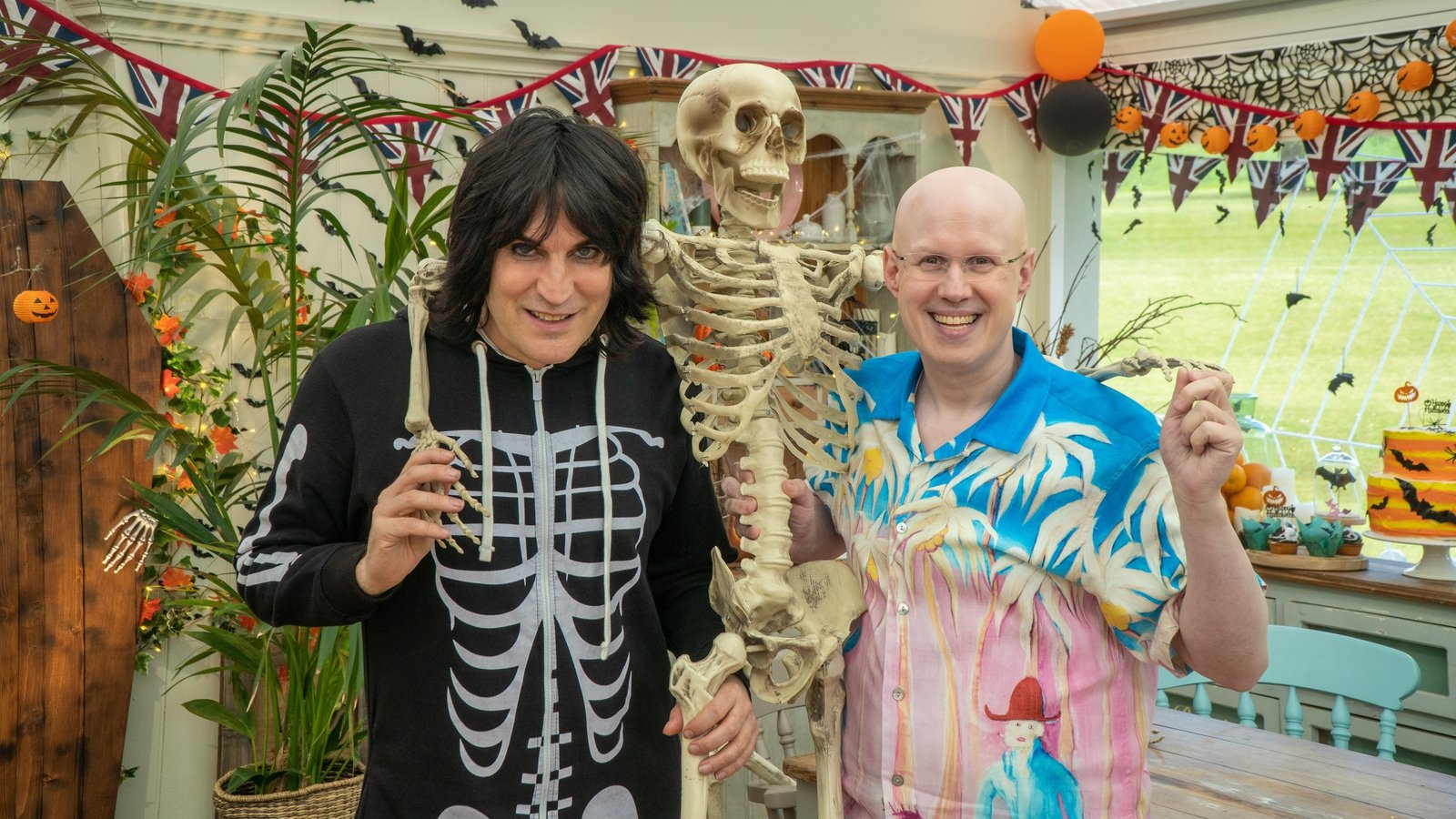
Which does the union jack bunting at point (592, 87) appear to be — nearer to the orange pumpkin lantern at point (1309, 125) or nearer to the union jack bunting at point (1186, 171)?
the union jack bunting at point (1186, 171)

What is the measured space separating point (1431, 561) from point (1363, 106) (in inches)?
63.5

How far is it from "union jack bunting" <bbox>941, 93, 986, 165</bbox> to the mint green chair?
2688mm

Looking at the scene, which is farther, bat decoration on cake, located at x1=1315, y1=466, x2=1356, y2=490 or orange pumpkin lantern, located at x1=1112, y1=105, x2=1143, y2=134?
orange pumpkin lantern, located at x1=1112, y1=105, x2=1143, y2=134

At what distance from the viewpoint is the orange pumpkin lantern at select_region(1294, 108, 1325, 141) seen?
14.2 feet

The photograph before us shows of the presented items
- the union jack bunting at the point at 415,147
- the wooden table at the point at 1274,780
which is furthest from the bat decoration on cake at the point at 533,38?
the wooden table at the point at 1274,780

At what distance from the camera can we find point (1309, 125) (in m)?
4.34

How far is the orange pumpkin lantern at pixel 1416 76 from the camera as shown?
13.3 ft

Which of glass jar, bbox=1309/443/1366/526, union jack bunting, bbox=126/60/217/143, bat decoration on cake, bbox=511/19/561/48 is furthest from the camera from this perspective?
glass jar, bbox=1309/443/1366/526

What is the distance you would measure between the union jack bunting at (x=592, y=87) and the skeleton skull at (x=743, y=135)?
8.14ft

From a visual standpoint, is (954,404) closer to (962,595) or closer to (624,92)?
(962,595)

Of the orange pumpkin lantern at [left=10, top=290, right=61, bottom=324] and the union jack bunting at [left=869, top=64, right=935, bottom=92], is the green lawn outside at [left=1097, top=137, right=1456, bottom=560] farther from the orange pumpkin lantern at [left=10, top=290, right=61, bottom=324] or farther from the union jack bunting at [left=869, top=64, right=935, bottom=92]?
the orange pumpkin lantern at [left=10, top=290, right=61, bottom=324]

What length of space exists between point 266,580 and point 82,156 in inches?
91.6

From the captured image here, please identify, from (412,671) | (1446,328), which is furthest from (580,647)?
(1446,328)

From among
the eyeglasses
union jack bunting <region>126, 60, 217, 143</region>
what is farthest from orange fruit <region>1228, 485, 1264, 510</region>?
union jack bunting <region>126, 60, 217, 143</region>
